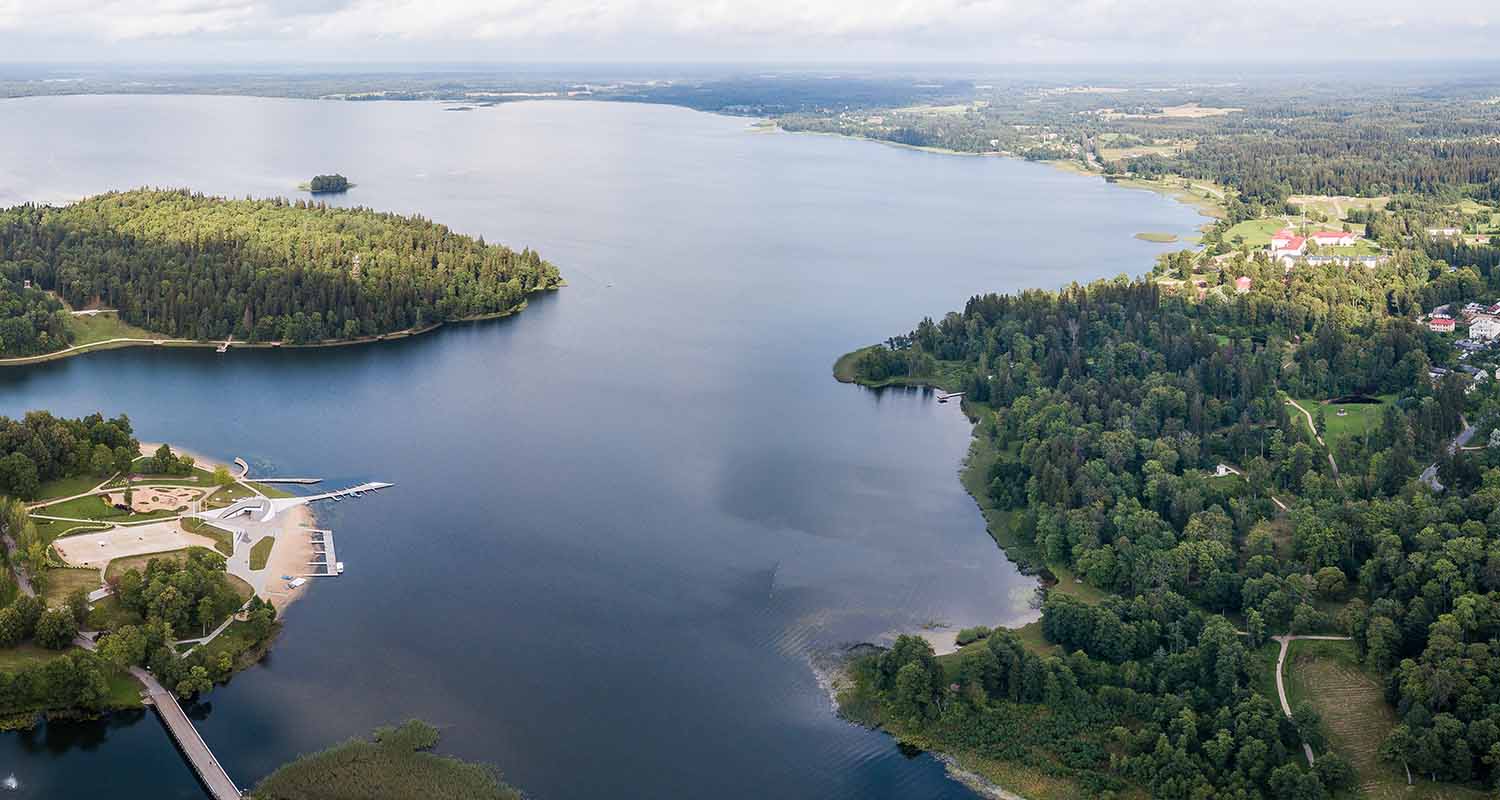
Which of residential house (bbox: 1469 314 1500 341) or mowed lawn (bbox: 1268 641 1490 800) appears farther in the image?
residential house (bbox: 1469 314 1500 341)

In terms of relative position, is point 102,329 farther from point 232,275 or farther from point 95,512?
point 95,512

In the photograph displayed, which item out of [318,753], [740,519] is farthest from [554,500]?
[318,753]

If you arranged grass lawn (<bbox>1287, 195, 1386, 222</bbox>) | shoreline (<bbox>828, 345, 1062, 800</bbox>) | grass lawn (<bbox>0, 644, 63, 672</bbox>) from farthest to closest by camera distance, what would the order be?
grass lawn (<bbox>1287, 195, 1386, 222</bbox>) → grass lawn (<bbox>0, 644, 63, 672</bbox>) → shoreline (<bbox>828, 345, 1062, 800</bbox>)

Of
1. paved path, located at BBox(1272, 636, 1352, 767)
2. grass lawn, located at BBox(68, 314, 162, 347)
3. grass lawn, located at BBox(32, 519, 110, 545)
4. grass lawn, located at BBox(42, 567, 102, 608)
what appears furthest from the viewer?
grass lawn, located at BBox(68, 314, 162, 347)

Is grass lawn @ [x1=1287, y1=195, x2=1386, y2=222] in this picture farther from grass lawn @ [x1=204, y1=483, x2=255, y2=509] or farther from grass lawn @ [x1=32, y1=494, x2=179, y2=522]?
grass lawn @ [x1=32, y1=494, x2=179, y2=522]

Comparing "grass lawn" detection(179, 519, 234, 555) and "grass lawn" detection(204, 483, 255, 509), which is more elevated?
"grass lawn" detection(204, 483, 255, 509)

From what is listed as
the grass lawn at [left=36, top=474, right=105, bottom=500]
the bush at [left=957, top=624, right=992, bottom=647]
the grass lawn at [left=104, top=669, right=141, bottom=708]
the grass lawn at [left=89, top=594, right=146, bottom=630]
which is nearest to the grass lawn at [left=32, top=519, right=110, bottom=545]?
the grass lawn at [left=36, top=474, right=105, bottom=500]

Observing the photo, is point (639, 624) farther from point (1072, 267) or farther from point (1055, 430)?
point (1072, 267)

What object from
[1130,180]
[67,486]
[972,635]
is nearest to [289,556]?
[67,486]
